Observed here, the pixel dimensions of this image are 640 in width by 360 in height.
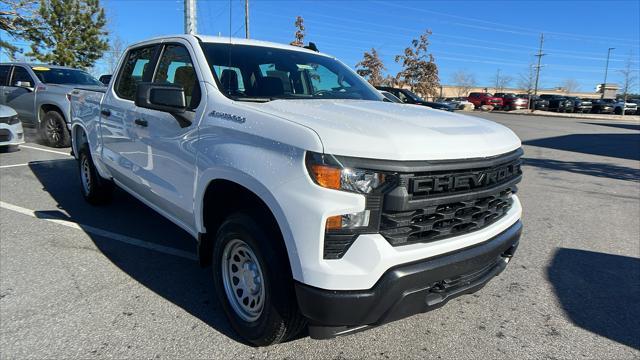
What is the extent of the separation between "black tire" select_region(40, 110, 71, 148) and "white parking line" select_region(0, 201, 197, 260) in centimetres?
497

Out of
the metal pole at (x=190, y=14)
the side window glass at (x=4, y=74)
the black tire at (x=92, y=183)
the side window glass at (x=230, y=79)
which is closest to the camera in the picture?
the side window glass at (x=230, y=79)

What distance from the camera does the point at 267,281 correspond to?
2.38 metres

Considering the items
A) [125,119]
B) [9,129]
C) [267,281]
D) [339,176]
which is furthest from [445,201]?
[9,129]

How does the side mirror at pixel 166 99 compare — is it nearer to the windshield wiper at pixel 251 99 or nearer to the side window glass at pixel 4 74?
the windshield wiper at pixel 251 99

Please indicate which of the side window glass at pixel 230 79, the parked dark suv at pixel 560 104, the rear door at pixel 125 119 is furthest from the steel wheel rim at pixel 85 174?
the parked dark suv at pixel 560 104

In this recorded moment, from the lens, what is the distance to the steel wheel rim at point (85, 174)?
5.50 meters

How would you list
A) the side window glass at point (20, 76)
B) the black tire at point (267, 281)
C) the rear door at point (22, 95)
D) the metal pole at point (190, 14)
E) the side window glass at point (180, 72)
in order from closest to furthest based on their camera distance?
the black tire at point (267, 281) < the side window glass at point (180, 72) < the rear door at point (22, 95) < the side window glass at point (20, 76) < the metal pole at point (190, 14)

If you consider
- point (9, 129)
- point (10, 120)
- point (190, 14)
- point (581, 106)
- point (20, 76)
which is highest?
point (190, 14)

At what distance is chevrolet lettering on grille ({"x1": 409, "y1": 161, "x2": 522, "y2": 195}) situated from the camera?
219 cm

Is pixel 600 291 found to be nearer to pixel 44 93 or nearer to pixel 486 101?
pixel 44 93

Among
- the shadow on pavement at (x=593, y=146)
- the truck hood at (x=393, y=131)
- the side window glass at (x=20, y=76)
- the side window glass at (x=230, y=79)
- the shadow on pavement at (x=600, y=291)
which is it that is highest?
the side window glass at (x=20, y=76)

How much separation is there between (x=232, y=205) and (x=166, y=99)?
0.84 meters

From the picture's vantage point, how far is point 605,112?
4306 cm

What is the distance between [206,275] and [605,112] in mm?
49378
